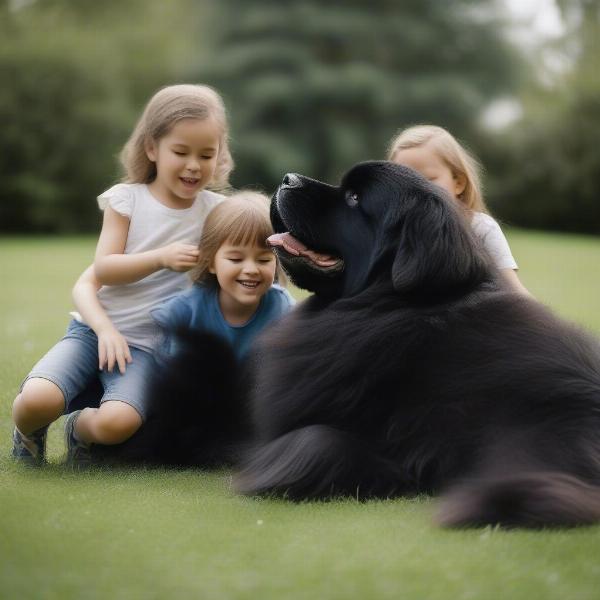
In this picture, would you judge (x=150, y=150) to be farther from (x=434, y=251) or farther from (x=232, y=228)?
(x=434, y=251)

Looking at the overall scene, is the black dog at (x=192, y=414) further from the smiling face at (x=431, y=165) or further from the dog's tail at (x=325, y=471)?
the smiling face at (x=431, y=165)

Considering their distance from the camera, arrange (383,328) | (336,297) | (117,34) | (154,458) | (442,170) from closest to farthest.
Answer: (383,328), (336,297), (154,458), (442,170), (117,34)

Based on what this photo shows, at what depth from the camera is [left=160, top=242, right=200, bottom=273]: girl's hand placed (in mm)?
3898

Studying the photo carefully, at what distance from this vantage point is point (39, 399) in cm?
370

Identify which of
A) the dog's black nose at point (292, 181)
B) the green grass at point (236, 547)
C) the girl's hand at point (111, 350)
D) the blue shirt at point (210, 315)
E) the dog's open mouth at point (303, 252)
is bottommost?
the green grass at point (236, 547)

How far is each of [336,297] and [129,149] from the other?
1413mm

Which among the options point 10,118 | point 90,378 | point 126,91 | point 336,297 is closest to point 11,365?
point 90,378

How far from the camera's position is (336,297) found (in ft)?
11.8

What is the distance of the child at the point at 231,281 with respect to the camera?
158 inches

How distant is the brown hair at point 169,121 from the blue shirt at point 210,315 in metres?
0.63

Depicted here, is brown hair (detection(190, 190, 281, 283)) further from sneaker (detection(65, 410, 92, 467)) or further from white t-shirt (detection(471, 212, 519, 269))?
white t-shirt (detection(471, 212, 519, 269))

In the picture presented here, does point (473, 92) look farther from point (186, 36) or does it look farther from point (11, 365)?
point (11, 365)

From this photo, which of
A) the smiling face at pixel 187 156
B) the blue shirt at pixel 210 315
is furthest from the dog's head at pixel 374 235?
the smiling face at pixel 187 156

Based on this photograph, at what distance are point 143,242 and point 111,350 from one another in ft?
1.90
